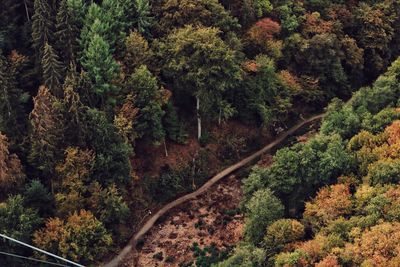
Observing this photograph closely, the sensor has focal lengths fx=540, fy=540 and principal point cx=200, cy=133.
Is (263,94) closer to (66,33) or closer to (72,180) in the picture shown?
(66,33)

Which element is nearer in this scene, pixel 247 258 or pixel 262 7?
pixel 247 258

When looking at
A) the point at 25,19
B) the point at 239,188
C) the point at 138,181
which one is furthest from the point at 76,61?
the point at 239,188

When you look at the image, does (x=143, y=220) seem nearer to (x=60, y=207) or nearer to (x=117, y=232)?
(x=117, y=232)

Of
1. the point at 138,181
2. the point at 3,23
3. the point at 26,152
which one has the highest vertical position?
the point at 3,23

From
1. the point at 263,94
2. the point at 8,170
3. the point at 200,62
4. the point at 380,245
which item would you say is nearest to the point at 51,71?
the point at 8,170

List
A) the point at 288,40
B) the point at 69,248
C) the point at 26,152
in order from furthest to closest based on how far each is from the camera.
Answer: the point at 288,40 → the point at 26,152 → the point at 69,248

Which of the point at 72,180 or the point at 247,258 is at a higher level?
the point at 72,180
